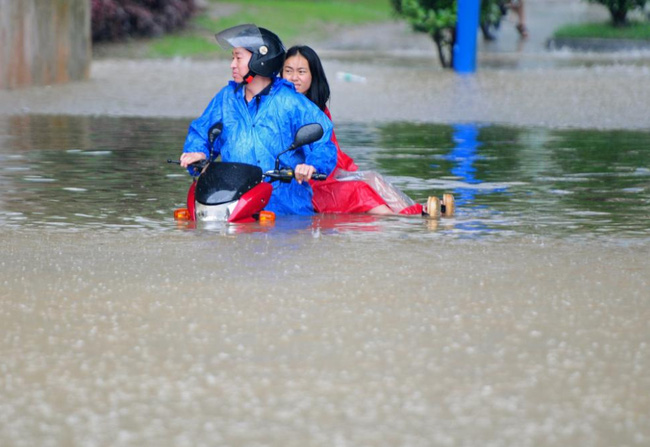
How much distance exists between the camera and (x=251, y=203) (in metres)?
7.66

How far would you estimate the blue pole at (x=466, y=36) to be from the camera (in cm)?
2053

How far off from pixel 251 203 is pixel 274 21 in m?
24.2

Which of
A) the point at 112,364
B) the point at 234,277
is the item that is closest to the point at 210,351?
the point at 112,364

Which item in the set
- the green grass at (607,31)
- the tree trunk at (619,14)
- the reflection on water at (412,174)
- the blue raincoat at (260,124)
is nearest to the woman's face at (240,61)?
the blue raincoat at (260,124)

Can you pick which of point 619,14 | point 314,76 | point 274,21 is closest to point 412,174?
point 314,76

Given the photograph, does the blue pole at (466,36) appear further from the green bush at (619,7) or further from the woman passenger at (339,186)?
the woman passenger at (339,186)

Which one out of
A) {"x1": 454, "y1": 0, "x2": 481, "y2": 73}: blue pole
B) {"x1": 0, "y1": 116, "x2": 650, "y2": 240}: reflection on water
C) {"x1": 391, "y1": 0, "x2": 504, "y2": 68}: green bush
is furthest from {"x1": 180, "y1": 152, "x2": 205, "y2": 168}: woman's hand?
{"x1": 391, "y1": 0, "x2": 504, "y2": 68}: green bush

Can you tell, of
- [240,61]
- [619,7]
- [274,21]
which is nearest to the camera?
[240,61]

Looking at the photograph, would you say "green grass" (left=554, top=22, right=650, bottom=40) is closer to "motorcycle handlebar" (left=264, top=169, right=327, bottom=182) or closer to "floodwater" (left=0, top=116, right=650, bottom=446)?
"floodwater" (left=0, top=116, right=650, bottom=446)

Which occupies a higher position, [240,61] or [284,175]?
[240,61]

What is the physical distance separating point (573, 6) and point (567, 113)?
86.0 ft

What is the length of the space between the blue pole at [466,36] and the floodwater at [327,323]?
11.5m

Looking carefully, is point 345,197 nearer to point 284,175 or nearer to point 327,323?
point 284,175

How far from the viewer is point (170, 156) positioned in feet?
37.4
